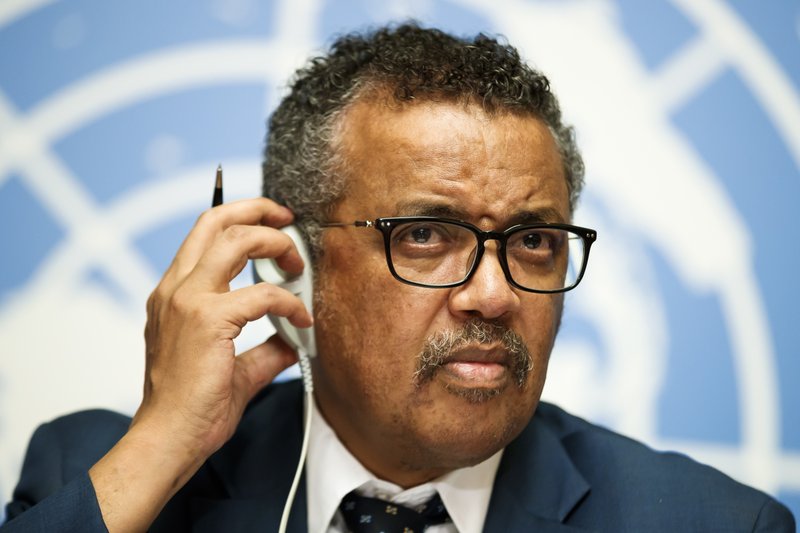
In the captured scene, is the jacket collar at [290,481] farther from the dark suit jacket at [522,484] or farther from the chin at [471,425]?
the chin at [471,425]

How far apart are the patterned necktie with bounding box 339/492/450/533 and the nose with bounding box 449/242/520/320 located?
540mm

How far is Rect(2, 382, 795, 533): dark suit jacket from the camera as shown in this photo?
2209mm

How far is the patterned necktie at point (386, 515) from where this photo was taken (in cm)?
213

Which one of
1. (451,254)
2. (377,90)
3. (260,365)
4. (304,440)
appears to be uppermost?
(377,90)

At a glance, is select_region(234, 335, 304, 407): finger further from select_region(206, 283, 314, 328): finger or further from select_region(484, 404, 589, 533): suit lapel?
select_region(484, 404, 589, 533): suit lapel

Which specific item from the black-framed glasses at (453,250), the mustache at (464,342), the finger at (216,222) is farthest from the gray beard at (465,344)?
the finger at (216,222)

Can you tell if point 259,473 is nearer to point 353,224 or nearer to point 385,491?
point 385,491

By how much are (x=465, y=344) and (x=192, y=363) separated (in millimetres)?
625

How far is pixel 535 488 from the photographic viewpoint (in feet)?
7.41

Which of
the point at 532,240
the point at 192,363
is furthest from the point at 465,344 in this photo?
the point at 192,363

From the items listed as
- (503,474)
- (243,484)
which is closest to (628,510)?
(503,474)

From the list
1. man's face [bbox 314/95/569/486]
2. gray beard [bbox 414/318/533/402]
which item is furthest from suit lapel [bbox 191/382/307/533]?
gray beard [bbox 414/318/533/402]

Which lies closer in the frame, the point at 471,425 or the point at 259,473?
the point at 471,425

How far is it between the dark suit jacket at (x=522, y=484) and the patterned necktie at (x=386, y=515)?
116 millimetres
